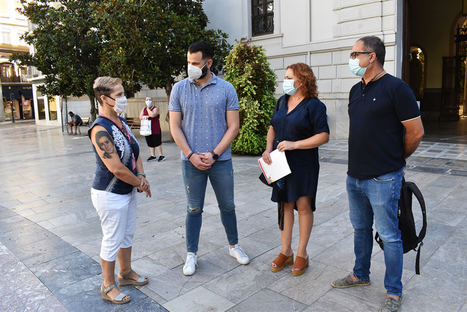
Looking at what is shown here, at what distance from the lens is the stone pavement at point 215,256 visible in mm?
Answer: 3082

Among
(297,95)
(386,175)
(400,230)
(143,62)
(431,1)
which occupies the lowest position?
(400,230)

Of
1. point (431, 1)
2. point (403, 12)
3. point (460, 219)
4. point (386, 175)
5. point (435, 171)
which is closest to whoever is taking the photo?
point (386, 175)

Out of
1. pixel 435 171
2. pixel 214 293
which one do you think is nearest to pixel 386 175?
pixel 214 293

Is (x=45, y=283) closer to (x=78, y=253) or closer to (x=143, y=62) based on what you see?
(x=78, y=253)

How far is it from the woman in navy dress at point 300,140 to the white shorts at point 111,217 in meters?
1.29

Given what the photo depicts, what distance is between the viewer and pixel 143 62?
41.6ft

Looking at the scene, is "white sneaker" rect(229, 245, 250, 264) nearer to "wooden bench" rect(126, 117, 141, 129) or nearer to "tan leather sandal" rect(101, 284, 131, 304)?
"tan leather sandal" rect(101, 284, 131, 304)

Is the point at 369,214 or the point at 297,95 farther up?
the point at 297,95

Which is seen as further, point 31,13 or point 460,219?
point 31,13

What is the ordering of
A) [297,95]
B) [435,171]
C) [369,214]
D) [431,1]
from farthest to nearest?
1. [431,1]
2. [435,171]
3. [297,95]
4. [369,214]

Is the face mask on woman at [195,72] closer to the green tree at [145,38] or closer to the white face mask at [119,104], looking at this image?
the white face mask at [119,104]

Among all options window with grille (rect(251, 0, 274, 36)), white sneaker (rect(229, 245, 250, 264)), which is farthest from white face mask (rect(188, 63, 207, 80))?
window with grille (rect(251, 0, 274, 36))

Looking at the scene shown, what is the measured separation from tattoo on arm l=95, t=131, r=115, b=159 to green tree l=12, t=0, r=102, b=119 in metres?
15.6

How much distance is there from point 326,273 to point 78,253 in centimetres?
262
